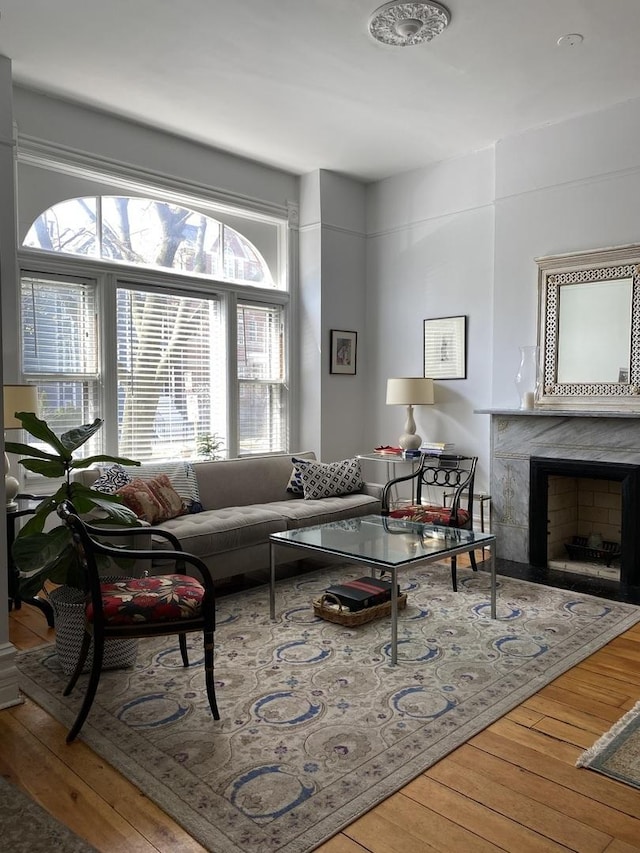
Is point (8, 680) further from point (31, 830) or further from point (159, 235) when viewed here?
point (159, 235)

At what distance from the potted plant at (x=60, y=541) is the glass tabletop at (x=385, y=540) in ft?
3.29

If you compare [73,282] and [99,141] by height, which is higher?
[99,141]

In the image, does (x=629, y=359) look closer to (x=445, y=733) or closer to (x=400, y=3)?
(x=400, y=3)

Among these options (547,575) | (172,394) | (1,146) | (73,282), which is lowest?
(547,575)

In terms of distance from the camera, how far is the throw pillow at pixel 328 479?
4980 mm

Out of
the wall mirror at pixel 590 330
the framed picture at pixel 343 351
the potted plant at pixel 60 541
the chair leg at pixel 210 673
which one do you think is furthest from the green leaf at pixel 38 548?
the framed picture at pixel 343 351

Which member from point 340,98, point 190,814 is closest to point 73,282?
point 340,98

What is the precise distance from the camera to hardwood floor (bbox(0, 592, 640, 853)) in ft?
6.05

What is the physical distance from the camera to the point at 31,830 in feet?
6.19

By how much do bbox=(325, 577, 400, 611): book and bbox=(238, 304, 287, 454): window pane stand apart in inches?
95.6

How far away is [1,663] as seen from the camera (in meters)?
2.64

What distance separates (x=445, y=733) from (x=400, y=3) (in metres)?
3.41

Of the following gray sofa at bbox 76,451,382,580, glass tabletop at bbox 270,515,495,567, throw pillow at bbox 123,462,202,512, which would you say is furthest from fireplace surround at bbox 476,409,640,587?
throw pillow at bbox 123,462,202,512

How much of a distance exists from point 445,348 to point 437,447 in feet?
2.90
